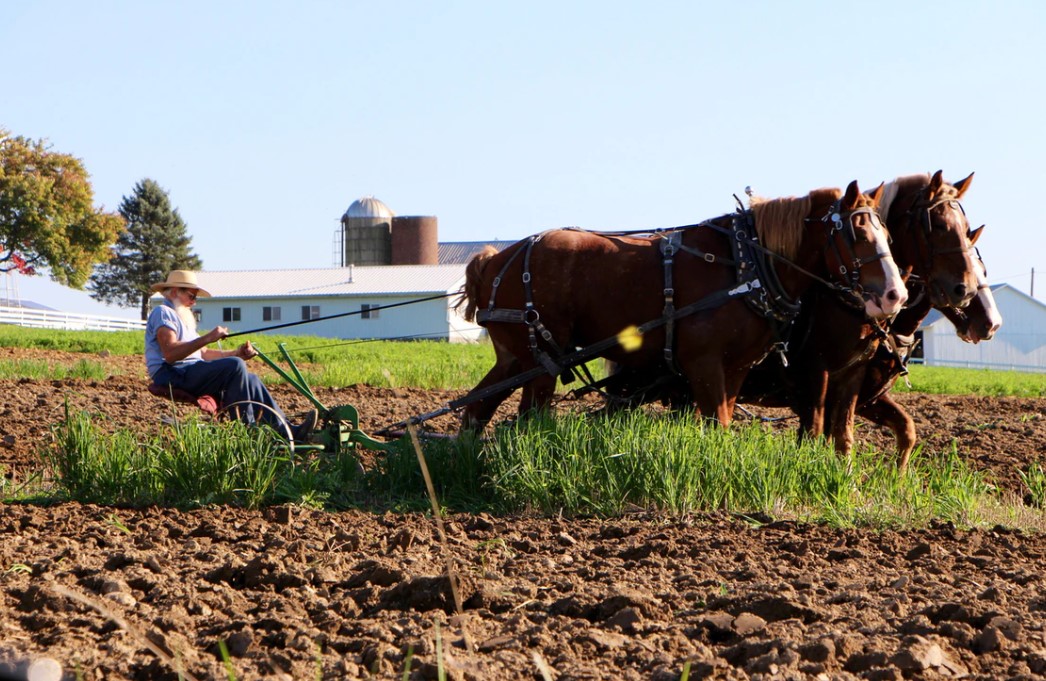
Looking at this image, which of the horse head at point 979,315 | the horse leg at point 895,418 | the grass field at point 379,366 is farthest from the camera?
the grass field at point 379,366

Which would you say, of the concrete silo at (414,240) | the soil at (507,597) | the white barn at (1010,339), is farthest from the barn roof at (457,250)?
the soil at (507,597)

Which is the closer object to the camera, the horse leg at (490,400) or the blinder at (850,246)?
the blinder at (850,246)

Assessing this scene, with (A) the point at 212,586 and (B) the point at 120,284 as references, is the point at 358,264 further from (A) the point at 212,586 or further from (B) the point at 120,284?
(A) the point at 212,586

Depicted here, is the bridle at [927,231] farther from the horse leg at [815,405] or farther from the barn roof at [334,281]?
the barn roof at [334,281]

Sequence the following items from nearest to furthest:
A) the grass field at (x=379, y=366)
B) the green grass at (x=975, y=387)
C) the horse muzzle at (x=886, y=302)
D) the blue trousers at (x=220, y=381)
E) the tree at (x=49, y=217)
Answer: the horse muzzle at (x=886, y=302)
the blue trousers at (x=220, y=381)
the grass field at (x=379, y=366)
the green grass at (x=975, y=387)
the tree at (x=49, y=217)

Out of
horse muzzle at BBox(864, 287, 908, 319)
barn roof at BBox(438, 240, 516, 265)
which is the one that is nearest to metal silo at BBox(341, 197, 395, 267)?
barn roof at BBox(438, 240, 516, 265)

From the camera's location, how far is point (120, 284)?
201ft

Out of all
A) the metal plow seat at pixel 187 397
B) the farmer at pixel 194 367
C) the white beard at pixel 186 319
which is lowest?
the metal plow seat at pixel 187 397

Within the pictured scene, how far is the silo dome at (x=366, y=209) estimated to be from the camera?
59.2m

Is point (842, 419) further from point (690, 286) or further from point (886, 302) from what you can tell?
point (690, 286)

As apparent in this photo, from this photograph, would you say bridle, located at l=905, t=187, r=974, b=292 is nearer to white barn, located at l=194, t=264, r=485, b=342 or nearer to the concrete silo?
white barn, located at l=194, t=264, r=485, b=342

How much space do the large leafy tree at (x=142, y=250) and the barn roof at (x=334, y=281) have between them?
7.42 meters

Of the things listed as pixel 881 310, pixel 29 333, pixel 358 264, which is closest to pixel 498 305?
pixel 881 310

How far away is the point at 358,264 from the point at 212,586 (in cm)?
5582
